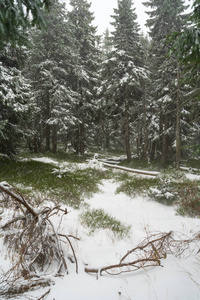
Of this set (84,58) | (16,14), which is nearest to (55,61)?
(84,58)

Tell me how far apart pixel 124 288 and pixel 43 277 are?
3.11ft

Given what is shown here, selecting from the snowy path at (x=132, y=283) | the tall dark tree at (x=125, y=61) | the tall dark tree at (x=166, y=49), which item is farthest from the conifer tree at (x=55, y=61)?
the snowy path at (x=132, y=283)

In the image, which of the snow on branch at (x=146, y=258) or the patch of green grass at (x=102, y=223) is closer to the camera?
the snow on branch at (x=146, y=258)

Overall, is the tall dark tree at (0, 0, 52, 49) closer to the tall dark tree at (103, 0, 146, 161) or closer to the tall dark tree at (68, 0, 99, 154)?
the tall dark tree at (103, 0, 146, 161)

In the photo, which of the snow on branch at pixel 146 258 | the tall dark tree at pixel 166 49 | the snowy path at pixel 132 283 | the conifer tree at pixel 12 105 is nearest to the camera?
the snowy path at pixel 132 283

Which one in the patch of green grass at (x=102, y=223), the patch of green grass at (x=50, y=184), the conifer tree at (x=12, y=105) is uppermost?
the conifer tree at (x=12, y=105)

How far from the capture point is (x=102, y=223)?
15.2ft

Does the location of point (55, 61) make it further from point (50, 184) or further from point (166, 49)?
point (50, 184)

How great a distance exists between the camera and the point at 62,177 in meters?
9.38

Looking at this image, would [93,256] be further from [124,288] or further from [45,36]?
[45,36]

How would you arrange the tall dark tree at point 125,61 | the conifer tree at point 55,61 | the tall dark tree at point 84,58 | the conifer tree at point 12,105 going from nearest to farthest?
the conifer tree at point 12,105, the tall dark tree at point 125,61, the conifer tree at point 55,61, the tall dark tree at point 84,58

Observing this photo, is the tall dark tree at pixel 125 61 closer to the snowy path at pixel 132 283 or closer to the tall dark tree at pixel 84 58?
the tall dark tree at pixel 84 58

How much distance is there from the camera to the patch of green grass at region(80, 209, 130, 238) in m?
4.16

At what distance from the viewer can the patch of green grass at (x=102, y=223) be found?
164 inches
